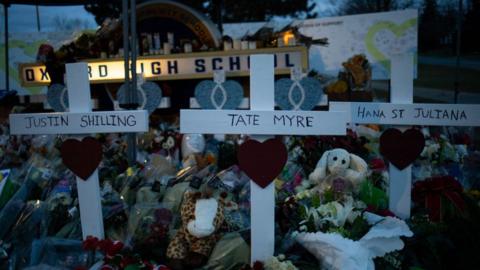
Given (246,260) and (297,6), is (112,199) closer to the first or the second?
(246,260)

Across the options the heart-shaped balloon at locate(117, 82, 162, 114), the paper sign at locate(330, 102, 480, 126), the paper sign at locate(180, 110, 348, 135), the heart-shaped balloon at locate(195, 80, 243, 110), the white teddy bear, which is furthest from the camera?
the heart-shaped balloon at locate(117, 82, 162, 114)

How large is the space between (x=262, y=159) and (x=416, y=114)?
0.75 metres

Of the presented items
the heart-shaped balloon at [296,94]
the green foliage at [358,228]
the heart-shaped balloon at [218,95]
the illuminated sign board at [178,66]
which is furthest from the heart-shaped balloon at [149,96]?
the green foliage at [358,228]

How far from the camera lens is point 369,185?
210 centimetres

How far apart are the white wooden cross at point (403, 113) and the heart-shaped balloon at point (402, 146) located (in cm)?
3

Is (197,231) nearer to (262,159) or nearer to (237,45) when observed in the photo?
(262,159)

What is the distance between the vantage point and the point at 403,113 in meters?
1.91

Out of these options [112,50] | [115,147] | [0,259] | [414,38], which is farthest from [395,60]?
[414,38]

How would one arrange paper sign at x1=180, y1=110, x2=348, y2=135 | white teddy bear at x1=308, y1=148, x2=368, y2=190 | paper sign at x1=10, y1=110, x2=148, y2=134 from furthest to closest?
1. white teddy bear at x1=308, y1=148, x2=368, y2=190
2. paper sign at x1=10, y1=110, x2=148, y2=134
3. paper sign at x1=180, y1=110, x2=348, y2=135

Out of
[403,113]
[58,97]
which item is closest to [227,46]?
[58,97]

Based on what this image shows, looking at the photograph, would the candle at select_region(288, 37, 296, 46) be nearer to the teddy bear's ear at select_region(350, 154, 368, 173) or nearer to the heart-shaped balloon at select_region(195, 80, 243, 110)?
the heart-shaped balloon at select_region(195, 80, 243, 110)

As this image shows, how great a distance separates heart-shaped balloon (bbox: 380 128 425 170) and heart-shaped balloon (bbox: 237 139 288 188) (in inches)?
22.5

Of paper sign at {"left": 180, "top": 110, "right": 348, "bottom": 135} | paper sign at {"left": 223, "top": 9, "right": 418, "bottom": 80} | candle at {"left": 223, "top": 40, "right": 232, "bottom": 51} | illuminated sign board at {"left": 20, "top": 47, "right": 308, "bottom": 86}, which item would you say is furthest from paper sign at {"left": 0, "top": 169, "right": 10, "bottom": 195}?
paper sign at {"left": 223, "top": 9, "right": 418, "bottom": 80}

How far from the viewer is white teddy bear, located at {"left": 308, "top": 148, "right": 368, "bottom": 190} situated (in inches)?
80.0
